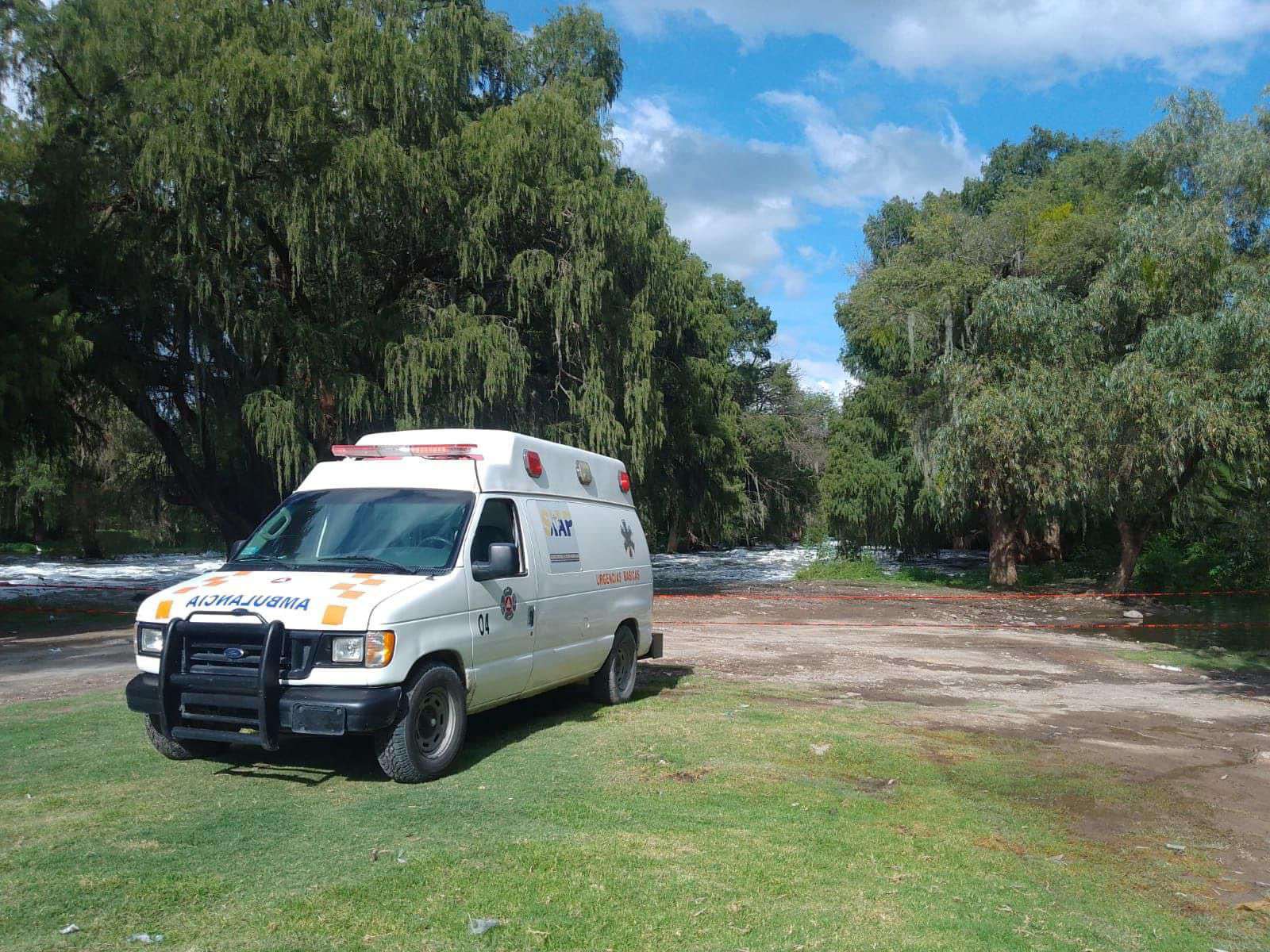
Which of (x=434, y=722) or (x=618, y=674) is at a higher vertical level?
(x=434, y=722)

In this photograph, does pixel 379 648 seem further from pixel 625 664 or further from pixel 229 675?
pixel 625 664

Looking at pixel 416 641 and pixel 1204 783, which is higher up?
pixel 416 641

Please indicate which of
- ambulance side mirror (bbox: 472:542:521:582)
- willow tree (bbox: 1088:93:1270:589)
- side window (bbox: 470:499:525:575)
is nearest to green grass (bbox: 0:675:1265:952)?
ambulance side mirror (bbox: 472:542:521:582)

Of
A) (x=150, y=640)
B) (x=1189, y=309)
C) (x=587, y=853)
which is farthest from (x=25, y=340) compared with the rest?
(x=1189, y=309)

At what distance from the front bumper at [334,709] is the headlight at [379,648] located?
0.17 m

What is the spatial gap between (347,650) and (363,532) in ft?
4.97

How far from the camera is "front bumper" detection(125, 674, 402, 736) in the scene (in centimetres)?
646

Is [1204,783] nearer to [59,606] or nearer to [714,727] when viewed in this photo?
[714,727]

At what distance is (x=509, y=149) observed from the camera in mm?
22719

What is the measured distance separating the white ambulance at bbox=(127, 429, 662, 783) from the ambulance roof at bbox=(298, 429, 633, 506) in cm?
2

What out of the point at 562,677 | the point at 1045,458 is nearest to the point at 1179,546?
the point at 1045,458

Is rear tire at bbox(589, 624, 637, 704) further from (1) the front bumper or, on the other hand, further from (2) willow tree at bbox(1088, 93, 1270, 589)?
(2) willow tree at bbox(1088, 93, 1270, 589)

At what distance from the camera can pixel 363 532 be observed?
7961 mm

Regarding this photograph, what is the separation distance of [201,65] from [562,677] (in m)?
17.2
